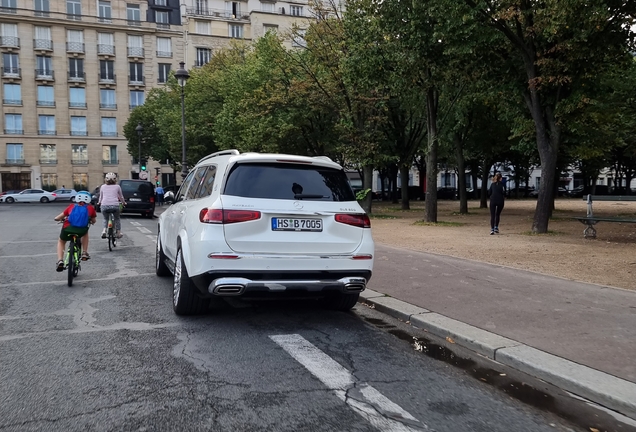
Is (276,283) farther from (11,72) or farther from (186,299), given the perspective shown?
(11,72)

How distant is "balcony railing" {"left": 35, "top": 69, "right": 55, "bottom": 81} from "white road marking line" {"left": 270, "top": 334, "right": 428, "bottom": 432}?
69259 millimetres

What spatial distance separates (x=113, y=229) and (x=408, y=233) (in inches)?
353

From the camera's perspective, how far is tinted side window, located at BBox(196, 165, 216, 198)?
6.05 m

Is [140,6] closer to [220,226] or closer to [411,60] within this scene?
[411,60]

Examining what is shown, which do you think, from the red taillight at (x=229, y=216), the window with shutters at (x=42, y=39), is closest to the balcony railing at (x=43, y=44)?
the window with shutters at (x=42, y=39)

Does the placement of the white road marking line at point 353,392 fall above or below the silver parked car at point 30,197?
below

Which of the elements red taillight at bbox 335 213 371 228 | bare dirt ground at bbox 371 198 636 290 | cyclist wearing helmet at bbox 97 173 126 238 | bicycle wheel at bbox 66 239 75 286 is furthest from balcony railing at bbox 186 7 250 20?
red taillight at bbox 335 213 371 228

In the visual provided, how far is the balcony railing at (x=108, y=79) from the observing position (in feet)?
218

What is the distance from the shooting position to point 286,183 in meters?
5.79

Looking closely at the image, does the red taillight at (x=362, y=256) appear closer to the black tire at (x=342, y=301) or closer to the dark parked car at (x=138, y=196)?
the black tire at (x=342, y=301)

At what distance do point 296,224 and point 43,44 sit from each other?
69.8 m

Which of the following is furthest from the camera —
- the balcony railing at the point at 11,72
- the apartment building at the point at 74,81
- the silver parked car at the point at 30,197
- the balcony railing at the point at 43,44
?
the balcony railing at the point at 43,44

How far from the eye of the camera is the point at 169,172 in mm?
70500

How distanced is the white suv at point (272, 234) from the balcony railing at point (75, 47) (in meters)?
68.1
